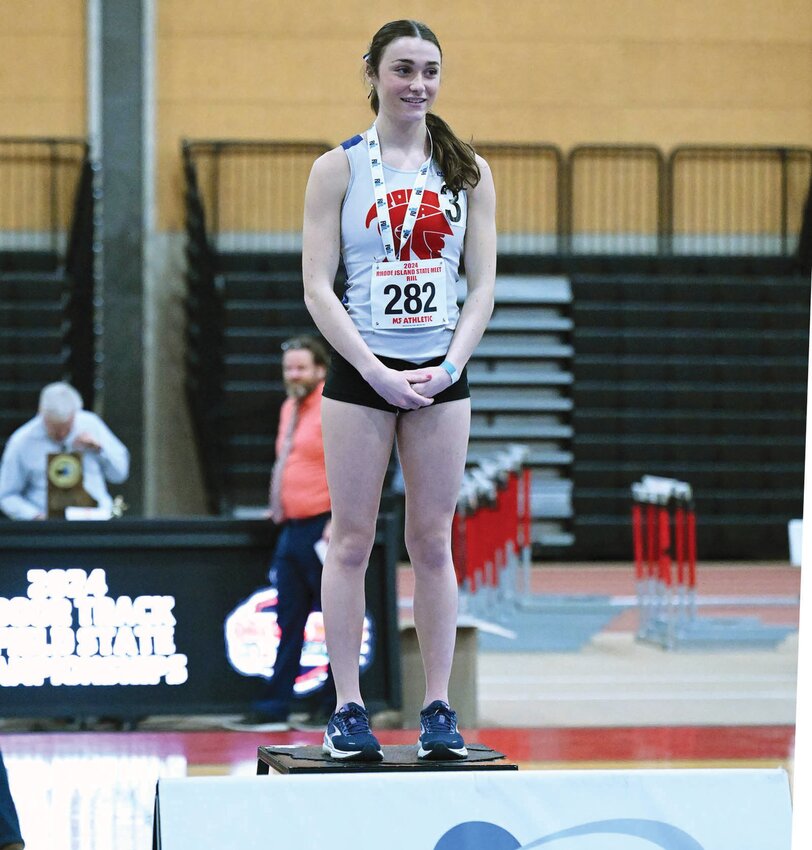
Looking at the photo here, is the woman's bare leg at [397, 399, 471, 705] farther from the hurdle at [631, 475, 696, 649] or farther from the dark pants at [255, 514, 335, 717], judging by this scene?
the hurdle at [631, 475, 696, 649]

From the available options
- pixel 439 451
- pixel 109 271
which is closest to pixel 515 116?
pixel 109 271

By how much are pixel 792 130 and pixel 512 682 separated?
7695 mm

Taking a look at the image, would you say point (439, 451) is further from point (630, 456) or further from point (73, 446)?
point (630, 456)

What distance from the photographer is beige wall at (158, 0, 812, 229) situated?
12.7 m

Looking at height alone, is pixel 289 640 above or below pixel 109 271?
below

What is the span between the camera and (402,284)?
3125 mm

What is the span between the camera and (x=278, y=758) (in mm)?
3279

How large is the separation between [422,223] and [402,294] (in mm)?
155

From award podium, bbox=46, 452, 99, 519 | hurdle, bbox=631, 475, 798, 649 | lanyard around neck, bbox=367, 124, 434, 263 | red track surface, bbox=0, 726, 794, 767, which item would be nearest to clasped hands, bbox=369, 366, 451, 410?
lanyard around neck, bbox=367, 124, 434, 263

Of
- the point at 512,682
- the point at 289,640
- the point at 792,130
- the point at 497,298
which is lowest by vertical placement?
the point at 512,682

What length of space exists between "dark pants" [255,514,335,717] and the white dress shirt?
1.09 m

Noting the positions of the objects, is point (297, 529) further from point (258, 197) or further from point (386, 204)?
point (258, 197)

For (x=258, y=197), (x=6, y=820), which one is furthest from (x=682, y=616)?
(x=258, y=197)

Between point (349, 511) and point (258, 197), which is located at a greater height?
point (258, 197)
